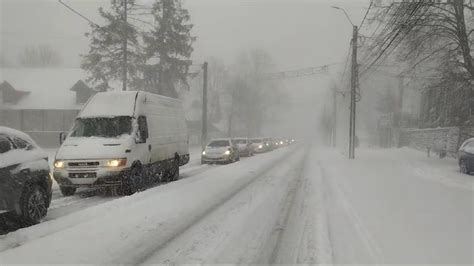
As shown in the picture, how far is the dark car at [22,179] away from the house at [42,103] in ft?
143

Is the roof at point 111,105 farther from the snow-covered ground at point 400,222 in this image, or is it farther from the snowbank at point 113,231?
the snow-covered ground at point 400,222

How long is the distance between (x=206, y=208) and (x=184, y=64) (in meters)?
40.9

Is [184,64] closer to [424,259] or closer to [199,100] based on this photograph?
[199,100]

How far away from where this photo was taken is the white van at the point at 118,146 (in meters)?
13.4

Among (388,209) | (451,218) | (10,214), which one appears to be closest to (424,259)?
(451,218)

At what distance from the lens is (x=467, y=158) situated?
21984 mm

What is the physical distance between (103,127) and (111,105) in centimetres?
89

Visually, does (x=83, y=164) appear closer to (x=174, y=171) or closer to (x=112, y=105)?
(x=112, y=105)

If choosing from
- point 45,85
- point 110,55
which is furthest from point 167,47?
point 45,85

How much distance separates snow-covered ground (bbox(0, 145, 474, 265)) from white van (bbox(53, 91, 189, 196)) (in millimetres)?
651

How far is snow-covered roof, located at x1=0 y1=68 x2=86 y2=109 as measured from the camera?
55344 mm

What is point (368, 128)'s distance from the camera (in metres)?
97.9

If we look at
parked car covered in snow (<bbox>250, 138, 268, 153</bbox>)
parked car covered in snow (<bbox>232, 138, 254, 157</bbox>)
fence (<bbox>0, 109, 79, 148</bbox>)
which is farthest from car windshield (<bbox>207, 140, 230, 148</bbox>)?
fence (<bbox>0, 109, 79, 148</bbox>)

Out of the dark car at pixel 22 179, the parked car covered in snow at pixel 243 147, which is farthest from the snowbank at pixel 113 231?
the parked car covered in snow at pixel 243 147
